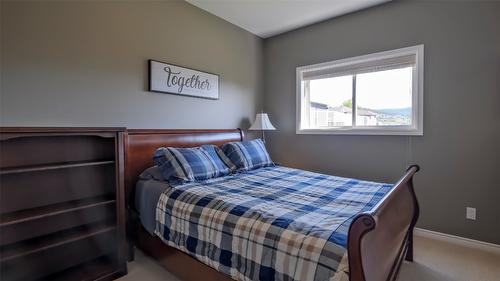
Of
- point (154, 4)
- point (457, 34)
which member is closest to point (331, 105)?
point (457, 34)

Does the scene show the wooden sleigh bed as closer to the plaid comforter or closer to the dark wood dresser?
the plaid comforter

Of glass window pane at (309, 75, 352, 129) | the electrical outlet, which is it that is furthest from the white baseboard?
glass window pane at (309, 75, 352, 129)

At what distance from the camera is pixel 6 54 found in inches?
69.8

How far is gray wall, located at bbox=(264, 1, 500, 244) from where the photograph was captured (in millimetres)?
2443

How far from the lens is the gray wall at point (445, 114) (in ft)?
8.02

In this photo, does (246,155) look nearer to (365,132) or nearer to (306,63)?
(365,132)

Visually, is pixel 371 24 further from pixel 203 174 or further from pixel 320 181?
pixel 203 174

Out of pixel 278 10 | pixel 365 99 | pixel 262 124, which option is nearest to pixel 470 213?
pixel 365 99

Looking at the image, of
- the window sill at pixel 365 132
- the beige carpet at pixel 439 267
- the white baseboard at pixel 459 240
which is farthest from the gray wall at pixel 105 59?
the white baseboard at pixel 459 240

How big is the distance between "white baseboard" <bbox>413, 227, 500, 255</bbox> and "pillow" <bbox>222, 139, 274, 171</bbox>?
1.88 meters

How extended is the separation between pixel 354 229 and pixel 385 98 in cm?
256

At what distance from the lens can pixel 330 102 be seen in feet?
11.8

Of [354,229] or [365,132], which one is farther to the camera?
[365,132]

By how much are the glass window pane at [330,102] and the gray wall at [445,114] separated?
11.7 inches
